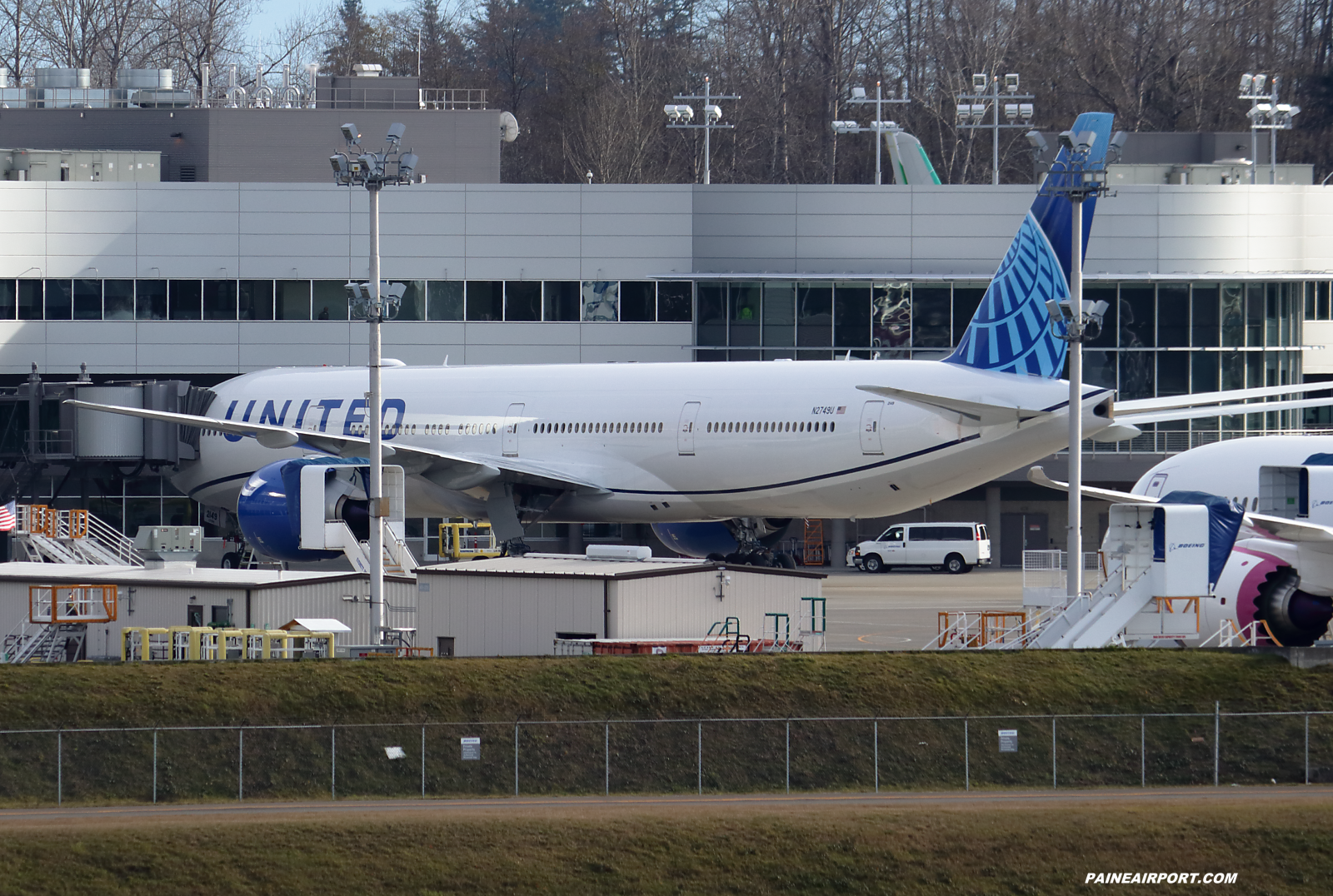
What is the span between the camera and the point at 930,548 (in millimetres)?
52656

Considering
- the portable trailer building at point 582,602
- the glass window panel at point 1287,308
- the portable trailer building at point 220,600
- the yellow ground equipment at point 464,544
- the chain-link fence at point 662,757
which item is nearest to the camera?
the chain-link fence at point 662,757

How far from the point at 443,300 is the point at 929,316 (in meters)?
15.0

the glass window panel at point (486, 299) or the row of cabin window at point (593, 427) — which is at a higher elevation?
the glass window panel at point (486, 299)

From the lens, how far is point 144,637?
1131 inches

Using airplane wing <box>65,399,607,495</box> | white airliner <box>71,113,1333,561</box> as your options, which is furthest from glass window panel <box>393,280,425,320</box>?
airplane wing <box>65,399,607,495</box>

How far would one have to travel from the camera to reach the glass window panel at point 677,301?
5694 cm

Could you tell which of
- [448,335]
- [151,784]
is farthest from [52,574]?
[448,335]

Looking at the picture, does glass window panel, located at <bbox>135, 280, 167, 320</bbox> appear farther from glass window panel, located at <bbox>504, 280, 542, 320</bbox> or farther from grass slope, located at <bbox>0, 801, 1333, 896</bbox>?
grass slope, located at <bbox>0, 801, 1333, 896</bbox>

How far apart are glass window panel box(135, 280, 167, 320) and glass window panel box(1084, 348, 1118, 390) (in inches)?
1116

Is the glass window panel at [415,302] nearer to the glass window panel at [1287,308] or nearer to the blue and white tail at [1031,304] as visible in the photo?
the blue and white tail at [1031,304]

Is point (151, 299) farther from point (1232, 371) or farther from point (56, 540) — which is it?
point (1232, 371)

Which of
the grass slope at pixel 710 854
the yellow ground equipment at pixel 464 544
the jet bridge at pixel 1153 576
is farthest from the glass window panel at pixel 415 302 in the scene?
the grass slope at pixel 710 854

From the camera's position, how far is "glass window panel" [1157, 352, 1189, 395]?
5800 cm

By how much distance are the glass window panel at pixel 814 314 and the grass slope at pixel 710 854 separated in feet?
124
